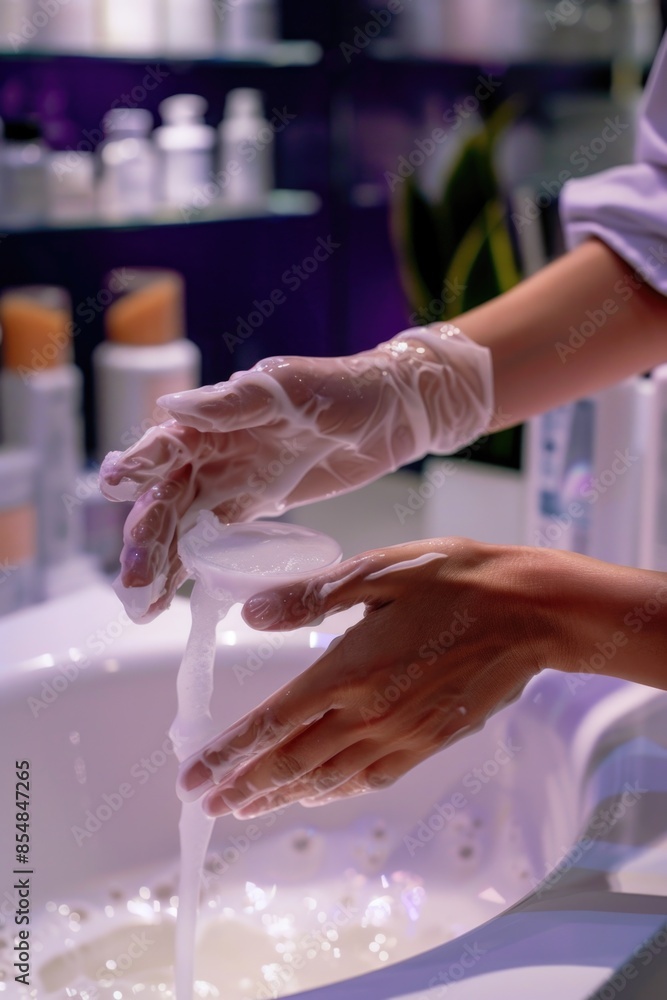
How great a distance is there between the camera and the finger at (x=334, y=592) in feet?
2.06

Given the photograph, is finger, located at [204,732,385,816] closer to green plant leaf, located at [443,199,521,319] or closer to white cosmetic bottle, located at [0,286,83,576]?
white cosmetic bottle, located at [0,286,83,576]

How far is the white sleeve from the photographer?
3.09 ft

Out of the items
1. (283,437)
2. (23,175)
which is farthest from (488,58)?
(283,437)

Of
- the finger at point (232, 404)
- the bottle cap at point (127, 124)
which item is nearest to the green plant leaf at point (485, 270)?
the bottle cap at point (127, 124)

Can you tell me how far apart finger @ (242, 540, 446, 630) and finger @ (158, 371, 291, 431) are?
15cm

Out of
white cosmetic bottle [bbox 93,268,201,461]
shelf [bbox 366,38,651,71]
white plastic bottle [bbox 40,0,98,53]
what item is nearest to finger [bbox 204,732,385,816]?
white cosmetic bottle [bbox 93,268,201,461]

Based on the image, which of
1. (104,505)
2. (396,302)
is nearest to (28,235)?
(104,505)

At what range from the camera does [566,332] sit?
0.94 m

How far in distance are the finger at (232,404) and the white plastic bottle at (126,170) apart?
1.04 metres

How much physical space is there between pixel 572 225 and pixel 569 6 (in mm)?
1109

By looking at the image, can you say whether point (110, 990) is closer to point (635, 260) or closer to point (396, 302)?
point (635, 260)

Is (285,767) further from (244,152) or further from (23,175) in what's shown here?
(244,152)

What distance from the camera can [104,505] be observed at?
161 cm

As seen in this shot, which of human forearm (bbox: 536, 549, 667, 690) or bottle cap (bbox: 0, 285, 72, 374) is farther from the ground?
human forearm (bbox: 536, 549, 667, 690)
